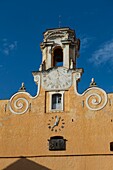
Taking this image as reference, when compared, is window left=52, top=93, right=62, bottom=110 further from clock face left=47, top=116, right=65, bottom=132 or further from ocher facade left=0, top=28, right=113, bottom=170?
clock face left=47, top=116, right=65, bottom=132

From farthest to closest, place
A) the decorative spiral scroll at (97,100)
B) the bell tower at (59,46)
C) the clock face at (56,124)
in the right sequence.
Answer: the bell tower at (59,46), the decorative spiral scroll at (97,100), the clock face at (56,124)

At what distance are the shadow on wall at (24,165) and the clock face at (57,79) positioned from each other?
4689mm

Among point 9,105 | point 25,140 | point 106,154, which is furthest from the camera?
A: point 9,105

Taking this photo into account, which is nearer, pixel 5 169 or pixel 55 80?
pixel 5 169

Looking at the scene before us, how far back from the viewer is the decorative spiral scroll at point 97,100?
2123 cm

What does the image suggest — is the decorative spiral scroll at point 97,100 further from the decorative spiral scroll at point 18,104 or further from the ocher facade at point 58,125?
the decorative spiral scroll at point 18,104

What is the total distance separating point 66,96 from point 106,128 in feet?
10.5

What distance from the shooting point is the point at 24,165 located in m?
20.0

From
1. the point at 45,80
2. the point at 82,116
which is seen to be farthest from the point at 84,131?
the point at 45,80

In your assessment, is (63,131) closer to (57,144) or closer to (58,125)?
(58,125)

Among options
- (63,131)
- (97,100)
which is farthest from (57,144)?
(97,100)

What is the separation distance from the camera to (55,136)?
20766 millimetres

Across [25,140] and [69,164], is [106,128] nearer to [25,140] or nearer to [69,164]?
[69,164]

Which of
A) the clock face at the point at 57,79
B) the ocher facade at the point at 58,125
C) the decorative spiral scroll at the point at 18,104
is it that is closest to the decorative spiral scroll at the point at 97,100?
the ocher facade at the point at 58,125
